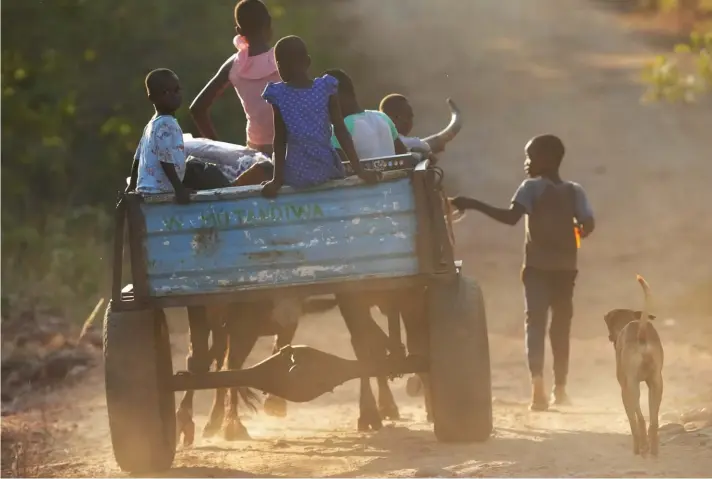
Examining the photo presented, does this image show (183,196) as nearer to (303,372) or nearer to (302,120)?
(302,120)

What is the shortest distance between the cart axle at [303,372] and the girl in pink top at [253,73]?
3.94ft

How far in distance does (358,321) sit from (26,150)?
7.18m

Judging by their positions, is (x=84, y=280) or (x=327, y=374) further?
(x=84, y=280)

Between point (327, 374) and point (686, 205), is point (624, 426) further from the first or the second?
point (686, 205)

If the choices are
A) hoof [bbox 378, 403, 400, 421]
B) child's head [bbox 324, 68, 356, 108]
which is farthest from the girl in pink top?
hoof [bbox 378, 403, 400, 421]

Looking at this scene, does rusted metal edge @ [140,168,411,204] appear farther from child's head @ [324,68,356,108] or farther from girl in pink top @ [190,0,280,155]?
child's head @ [324,68,356,108]

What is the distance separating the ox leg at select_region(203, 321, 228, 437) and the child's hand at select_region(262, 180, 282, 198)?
137 centimetres

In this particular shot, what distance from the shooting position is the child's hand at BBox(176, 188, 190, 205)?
19.7 feet

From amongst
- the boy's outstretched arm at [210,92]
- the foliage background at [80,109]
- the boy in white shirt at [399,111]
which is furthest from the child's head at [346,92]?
the foliage background at [80,109]

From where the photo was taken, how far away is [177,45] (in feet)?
45.1

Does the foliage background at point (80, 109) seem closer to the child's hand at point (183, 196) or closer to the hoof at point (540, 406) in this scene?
the hoof at point (540, 406)

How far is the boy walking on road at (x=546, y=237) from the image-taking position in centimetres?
815

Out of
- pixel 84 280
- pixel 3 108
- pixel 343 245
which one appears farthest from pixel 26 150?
pixel 343 245

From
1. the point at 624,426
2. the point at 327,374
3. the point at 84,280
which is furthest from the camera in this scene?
the point at 84,280
